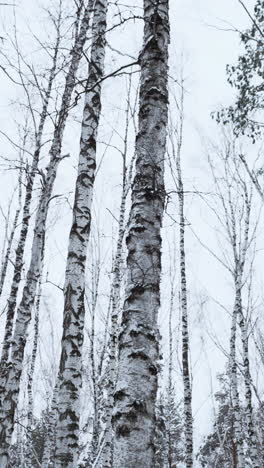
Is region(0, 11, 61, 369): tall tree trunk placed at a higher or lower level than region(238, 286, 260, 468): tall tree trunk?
higher

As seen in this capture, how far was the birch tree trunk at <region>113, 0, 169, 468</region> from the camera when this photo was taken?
5.87 ft

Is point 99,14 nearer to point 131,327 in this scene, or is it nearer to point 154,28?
point 154,28

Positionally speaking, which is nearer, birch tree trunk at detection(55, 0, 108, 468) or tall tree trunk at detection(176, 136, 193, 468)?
birch tree trunk at detection(55, 0, 108, 468)

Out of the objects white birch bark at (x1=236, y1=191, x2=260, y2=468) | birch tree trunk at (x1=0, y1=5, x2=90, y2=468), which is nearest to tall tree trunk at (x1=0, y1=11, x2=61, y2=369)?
birch tree trunk at (x1=0, y1=5, x2=90, y2=468)

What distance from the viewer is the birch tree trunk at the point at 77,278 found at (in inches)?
147

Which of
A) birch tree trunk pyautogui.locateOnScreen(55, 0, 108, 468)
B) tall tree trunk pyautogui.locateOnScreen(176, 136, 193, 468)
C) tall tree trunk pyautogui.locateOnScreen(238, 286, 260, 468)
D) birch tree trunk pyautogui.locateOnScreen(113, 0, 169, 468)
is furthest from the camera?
tall tree trunk pyautogui.locateOnScreen(176, 136, 193, 468)

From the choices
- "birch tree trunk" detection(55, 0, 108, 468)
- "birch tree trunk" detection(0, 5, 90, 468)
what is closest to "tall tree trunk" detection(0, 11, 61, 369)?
"birch tree trunk" detection(0, 5, 90, 468)

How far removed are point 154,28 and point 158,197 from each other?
1.28 meters

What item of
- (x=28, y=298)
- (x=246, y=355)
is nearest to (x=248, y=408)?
(x=246, y=355)

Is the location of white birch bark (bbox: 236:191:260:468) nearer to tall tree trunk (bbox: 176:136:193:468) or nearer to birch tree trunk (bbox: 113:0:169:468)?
tall tree trunk (bbox: 176:136:193:468)

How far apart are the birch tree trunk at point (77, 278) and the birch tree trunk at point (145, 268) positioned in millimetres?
571

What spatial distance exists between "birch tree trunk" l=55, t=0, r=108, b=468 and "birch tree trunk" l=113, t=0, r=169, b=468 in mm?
571

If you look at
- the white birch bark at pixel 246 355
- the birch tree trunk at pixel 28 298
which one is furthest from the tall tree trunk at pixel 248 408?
the birch tree trunk at pixel 28 298

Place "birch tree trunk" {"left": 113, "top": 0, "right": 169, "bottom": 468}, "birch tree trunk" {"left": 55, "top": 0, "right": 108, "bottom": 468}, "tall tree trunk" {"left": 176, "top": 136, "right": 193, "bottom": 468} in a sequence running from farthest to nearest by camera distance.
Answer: "tall tree trunk" {"left": 176, "top": 136, "right": 193, "bottom": 468} < "birch tree trunk" {"left": 55, "top": 0, "right": 108, "bottom": 468} < "birch tree trunk" {"left": 113, "top": 0, "right": 169, "bottom": 468}
